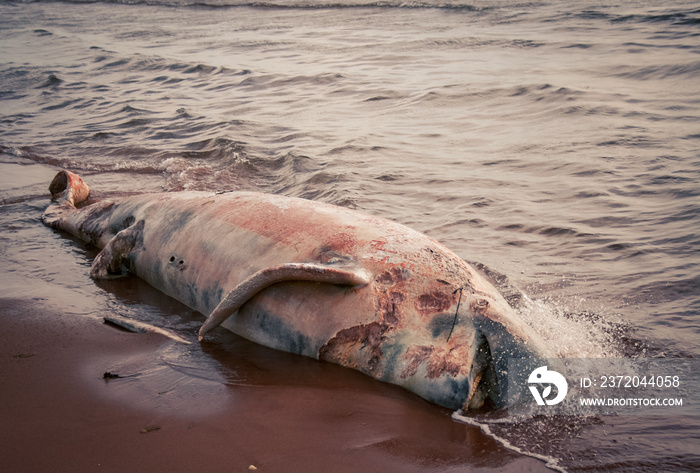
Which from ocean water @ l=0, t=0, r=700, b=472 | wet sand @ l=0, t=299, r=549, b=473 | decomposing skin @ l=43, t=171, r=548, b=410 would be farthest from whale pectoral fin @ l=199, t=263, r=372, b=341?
ocean water @ l=0, t=0, r=700, b=472

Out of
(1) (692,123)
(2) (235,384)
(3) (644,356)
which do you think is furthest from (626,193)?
(2) (235,384)

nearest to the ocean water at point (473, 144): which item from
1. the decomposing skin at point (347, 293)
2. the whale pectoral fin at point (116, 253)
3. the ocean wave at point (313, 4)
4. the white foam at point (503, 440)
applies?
the white foam at point (503, 440)

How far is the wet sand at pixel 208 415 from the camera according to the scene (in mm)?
2693

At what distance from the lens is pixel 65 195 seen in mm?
6777

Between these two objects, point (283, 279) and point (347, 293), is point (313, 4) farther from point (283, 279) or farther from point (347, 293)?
point (347, 293)

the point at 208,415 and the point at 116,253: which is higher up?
the point at 116,253

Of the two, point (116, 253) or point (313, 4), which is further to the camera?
point (313, 4)

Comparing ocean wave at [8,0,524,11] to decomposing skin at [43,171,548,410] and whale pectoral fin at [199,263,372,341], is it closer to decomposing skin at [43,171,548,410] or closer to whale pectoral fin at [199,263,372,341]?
A: decomposing skin at [43,171,548,410]

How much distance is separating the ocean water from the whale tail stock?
0.24m

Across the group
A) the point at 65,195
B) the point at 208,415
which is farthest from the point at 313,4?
the point at 208,415

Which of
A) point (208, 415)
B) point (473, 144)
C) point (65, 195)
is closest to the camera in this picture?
point (208, 415)

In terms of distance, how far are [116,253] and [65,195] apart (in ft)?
7.50

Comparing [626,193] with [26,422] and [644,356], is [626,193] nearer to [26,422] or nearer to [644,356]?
[644,356]

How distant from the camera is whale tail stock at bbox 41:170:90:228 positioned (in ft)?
21.1
